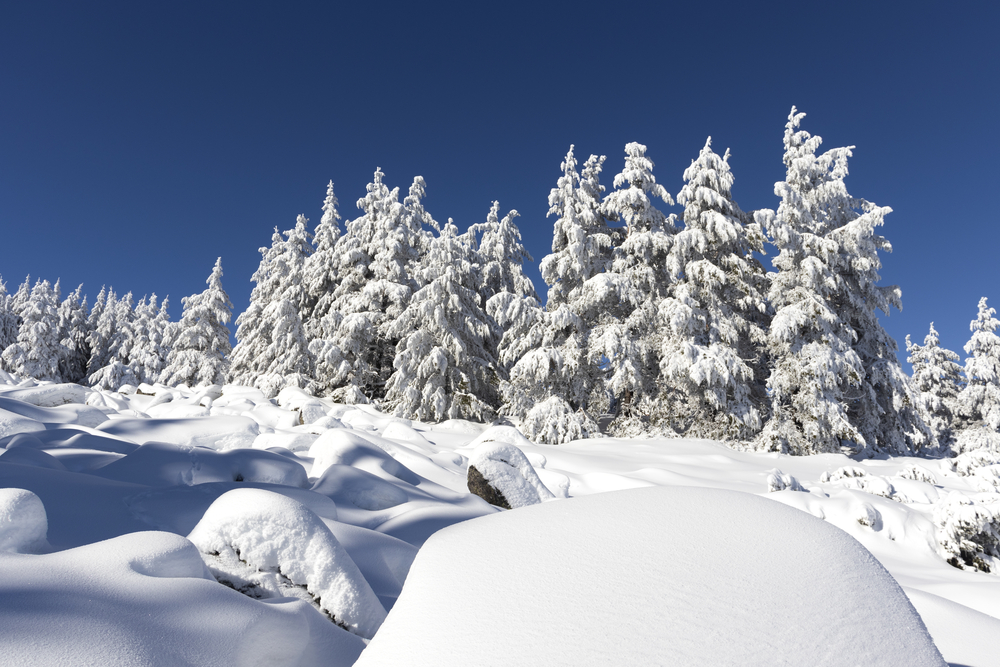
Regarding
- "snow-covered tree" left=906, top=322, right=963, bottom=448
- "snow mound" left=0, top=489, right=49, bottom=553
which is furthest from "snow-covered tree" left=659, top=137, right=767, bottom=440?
"snow-covered tree" left=906, top=322, right=963, bottom=448

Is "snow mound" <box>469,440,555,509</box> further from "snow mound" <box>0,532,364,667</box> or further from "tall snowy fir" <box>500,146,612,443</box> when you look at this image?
"tall snowy fir" <box>500,146,612,443</box>

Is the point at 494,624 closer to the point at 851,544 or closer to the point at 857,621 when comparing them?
the point at 857,621

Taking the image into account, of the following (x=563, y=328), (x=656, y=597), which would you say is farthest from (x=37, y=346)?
(x=656, y=597)

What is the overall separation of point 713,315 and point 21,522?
13232 mm

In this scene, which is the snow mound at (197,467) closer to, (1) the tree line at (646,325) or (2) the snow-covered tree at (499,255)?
(1) the tree line at (646,325)

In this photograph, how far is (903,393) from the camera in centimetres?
1329

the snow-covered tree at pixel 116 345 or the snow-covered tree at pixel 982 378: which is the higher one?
the snow-covered tree at pixel 982 378

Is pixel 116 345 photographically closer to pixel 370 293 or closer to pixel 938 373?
pixel 370 293

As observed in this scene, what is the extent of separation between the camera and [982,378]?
19.8 m

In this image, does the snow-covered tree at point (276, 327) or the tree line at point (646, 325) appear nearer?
the tree line at point (646, 325)

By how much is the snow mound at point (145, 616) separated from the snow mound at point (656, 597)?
1.73ft

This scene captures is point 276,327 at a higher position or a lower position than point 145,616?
higher

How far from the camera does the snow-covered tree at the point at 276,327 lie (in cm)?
1772

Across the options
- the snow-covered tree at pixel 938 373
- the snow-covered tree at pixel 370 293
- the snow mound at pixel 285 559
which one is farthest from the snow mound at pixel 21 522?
the snow-covered tree at pixel 938 373
